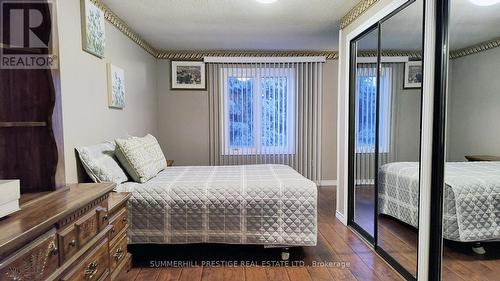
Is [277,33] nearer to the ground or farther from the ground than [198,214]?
farther from the ground

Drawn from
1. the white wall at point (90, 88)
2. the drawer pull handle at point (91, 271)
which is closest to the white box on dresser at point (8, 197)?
the drawer pull handle at point (91, 271)

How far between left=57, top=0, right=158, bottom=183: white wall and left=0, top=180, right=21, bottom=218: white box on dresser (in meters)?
1.09

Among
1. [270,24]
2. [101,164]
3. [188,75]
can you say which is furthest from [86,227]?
[188,75]

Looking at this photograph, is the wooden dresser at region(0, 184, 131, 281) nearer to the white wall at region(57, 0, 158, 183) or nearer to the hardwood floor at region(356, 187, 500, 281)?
the white wall at region(57, 0, 158, 183)

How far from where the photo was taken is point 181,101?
16.3 ft

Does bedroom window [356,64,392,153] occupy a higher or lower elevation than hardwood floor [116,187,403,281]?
higher

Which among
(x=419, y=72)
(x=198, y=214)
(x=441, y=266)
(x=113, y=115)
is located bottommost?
(x=441, y=266)

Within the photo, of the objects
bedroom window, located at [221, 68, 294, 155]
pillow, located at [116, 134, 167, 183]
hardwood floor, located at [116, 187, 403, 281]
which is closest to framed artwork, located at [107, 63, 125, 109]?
pillow, located at [116, 134, 167, 183]

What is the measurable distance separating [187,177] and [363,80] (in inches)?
78.1

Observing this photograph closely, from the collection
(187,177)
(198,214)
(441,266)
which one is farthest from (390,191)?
(187,177)

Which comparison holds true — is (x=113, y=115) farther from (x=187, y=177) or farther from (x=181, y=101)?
(x=181, y=101)

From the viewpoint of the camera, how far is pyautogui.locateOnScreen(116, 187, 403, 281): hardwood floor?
2.22m

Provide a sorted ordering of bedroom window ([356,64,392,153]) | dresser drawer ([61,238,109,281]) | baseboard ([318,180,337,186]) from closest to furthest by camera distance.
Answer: dresser drawer ([61,238,109,281]) < bedroom window ([356,64,392,153]) < baseboard ([318,180,337,186])

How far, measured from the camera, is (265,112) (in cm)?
500
